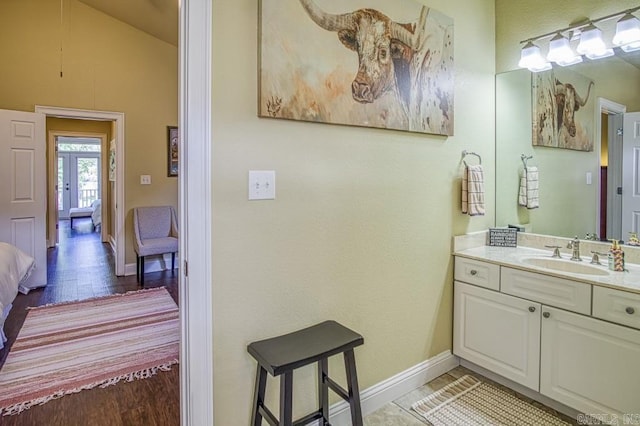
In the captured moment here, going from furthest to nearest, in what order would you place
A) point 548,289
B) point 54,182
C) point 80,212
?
point 80,212
point 54,182
point 548,289

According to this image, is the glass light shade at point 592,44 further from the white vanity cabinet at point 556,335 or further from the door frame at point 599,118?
the white vanity cabinet at point 556,335

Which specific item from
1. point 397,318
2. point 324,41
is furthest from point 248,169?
point 397,318

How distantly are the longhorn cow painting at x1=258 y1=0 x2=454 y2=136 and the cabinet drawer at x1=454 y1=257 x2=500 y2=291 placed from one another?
2.75 feet

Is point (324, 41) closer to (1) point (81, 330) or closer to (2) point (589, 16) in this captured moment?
(2) point (589, 16)

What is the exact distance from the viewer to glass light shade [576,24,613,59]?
2107 mm

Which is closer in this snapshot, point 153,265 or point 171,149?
point 153,265

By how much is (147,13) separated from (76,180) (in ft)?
29.4

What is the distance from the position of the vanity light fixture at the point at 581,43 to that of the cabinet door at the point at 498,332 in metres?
1.54

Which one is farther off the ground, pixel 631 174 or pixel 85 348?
pixel 631 174

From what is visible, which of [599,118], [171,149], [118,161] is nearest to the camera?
[599,118]

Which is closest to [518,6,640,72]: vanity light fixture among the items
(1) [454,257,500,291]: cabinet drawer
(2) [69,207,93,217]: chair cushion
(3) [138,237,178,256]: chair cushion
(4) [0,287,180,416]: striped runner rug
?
(1) [454,257,500,291]: cabinet drawer

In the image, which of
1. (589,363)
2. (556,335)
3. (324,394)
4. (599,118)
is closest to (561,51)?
(599,118)

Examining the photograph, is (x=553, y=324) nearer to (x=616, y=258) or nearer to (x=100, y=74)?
(x=616, y=258)

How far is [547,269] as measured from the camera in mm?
1958
